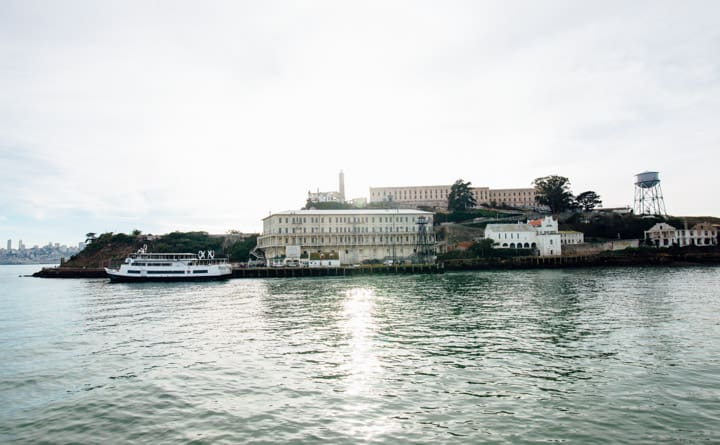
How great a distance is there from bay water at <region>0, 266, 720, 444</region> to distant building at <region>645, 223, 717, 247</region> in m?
82.2

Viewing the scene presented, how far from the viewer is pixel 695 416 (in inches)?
491

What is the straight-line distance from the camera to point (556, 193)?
125125 mm

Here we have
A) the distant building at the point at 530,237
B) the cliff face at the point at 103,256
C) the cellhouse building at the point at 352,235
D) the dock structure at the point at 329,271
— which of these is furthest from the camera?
the cliff face at the point at 103,256

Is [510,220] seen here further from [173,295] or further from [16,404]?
[16,404]

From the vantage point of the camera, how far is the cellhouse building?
10112 cm

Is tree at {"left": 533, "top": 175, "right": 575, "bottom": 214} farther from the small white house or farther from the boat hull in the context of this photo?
the boat hull

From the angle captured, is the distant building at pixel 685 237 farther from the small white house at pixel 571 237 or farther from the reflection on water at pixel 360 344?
A: the reflection on water at pixel 360 344

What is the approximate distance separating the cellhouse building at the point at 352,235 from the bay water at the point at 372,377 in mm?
67845

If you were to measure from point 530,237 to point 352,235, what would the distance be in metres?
40.9

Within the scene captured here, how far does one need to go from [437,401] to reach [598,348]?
1055 centimetres

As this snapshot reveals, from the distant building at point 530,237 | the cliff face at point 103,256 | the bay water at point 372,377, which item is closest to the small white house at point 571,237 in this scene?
the distant building at point 530,237

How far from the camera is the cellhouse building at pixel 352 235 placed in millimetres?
101125

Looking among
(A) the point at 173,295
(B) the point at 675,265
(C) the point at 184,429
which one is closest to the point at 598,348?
(C) the point at 184,429

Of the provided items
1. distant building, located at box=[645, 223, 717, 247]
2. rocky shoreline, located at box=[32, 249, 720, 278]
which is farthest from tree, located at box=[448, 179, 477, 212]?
distant building, located at box=[645, 223, 717, 247]
